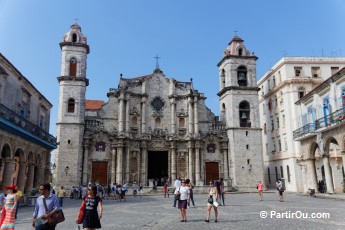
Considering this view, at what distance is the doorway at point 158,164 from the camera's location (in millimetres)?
39312

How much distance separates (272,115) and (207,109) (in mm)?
9400

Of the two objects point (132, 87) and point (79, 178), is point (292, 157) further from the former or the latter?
point (79, 178)

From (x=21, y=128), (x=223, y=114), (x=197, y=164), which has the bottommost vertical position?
(x=197, y=164)

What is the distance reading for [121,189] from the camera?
2550 cm

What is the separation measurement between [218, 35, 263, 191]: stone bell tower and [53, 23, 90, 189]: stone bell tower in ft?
56.2

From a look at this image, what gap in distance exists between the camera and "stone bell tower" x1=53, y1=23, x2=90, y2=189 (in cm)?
3419

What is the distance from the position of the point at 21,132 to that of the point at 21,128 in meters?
0.34

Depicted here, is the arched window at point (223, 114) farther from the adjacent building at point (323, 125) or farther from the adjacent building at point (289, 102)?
the adjacent building at point (323, 125)

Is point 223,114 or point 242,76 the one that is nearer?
point 242,76

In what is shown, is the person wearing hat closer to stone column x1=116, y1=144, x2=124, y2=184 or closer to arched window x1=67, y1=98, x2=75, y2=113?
stone column x1=116, y1=144, x2=124, y2=184

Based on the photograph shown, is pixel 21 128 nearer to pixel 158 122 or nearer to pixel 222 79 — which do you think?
pixel 158 122

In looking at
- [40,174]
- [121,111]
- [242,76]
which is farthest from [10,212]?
[242,76]

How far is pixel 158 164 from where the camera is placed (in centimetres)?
3975

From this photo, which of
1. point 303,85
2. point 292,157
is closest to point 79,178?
point 292,157
